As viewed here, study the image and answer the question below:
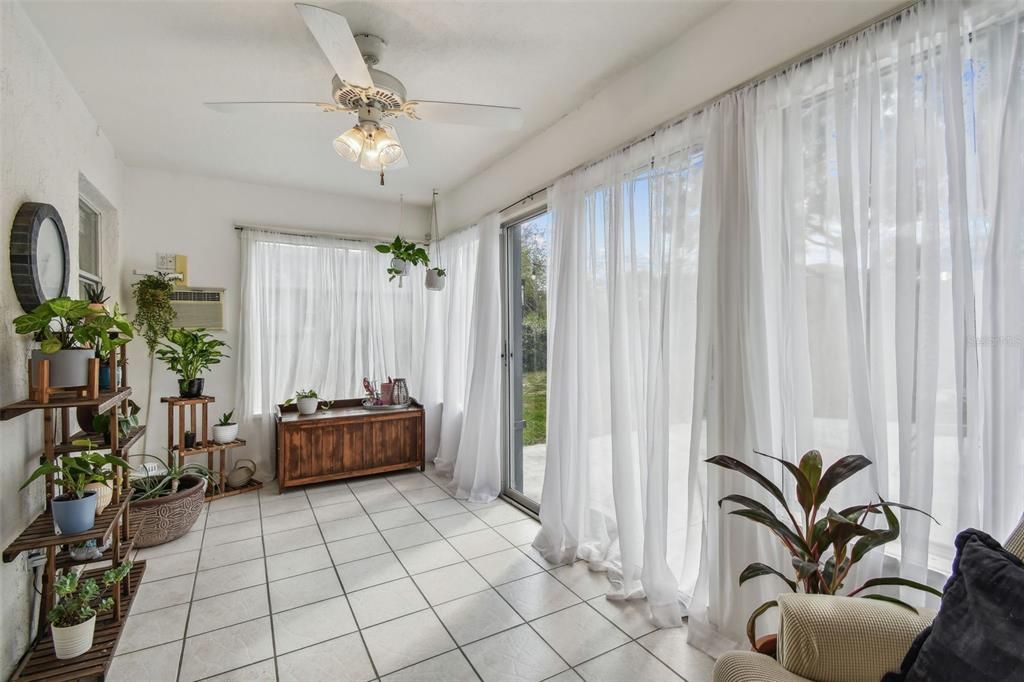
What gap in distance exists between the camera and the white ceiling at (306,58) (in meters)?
1.95

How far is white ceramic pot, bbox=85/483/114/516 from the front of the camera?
208 cm

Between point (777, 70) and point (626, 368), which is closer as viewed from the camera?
point (777, 70)

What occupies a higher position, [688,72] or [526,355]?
[688,72]

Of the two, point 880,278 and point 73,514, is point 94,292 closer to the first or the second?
point 73,514

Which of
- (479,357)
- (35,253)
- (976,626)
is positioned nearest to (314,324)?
(479,357)

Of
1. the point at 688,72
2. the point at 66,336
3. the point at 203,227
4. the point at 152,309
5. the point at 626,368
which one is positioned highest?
the point at 688,72

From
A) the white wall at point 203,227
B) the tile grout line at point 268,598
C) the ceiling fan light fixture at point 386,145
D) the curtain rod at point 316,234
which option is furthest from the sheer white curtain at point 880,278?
the white wall at point 203,227

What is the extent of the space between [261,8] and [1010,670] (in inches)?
119

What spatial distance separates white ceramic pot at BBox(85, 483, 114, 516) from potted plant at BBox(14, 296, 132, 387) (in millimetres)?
544

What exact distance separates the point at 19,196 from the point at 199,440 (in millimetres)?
2628

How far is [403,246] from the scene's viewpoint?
396cm

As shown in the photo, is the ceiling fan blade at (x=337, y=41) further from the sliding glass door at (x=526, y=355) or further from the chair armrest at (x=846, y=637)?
the chair armrest at (x=846, y=637)

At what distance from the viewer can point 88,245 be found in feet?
10.5

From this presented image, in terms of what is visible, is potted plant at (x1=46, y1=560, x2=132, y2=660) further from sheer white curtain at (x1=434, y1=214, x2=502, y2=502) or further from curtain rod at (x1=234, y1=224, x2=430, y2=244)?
curtain rod at (x1=234, y1=224, x2=430, y2=244)
